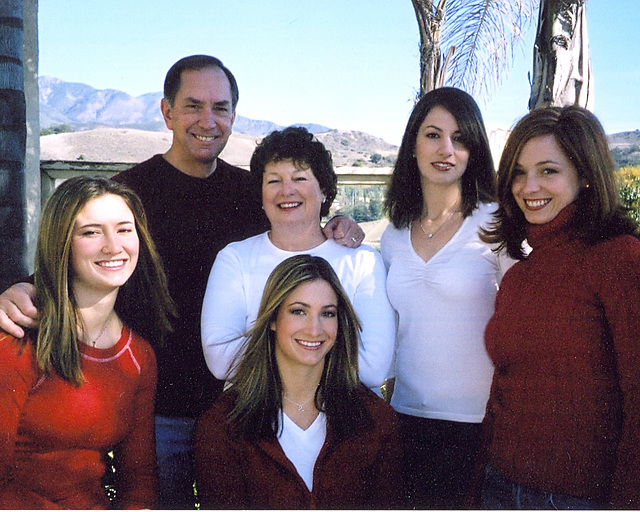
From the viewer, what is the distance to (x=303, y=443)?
243 centimetres

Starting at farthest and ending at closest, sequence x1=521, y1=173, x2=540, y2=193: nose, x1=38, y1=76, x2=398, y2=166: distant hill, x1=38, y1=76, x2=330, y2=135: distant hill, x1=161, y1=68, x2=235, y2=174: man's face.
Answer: x1=38, y1=76, x2=398, y2=166: distant hill
x1=38, y1=76, x2=330, y2=135: distant hill
x1=161, y1=68, x2=235, y2=174: man's face
x1=521, y1=173, x2=540, y2=193: nose

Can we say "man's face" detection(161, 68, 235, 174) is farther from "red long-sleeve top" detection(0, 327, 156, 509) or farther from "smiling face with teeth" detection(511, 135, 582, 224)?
"smiling face with teeth" detection(511, 135, 582, 224)

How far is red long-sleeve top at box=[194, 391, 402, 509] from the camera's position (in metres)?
2.33

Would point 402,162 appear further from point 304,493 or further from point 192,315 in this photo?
point 304,493

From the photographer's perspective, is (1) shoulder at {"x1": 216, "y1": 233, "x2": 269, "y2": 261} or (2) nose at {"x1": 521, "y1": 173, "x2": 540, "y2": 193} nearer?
(2) nose at {"x1": 521, "y1": 173, "x2": 540, "y2": 193}

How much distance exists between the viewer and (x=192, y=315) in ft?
10.1

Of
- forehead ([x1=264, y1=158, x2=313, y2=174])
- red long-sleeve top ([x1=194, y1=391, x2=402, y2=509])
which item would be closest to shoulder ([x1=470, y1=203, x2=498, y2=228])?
forehead ([x1=264, y1=158, x2=313, y2=174])

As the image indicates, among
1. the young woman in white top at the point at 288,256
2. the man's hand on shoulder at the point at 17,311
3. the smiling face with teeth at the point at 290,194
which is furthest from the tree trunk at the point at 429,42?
the man's hand on shoulder at the point at 17,311

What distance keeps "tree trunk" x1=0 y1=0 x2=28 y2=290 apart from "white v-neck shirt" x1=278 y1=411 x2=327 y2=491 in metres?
1.92

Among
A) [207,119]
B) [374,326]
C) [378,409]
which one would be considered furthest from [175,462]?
[207,119]

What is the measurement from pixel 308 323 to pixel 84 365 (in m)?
0.88

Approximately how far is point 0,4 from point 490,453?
125 inches

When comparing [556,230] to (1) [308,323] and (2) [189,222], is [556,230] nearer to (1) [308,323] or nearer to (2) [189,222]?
(1) [308,323]

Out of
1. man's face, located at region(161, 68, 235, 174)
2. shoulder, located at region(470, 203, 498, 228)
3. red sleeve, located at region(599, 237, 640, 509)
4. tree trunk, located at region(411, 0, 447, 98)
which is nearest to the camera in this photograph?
red sleeve, located at region(599, 237, 640, 509)
